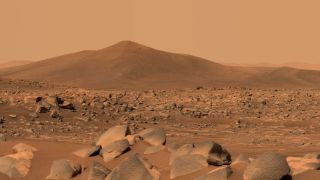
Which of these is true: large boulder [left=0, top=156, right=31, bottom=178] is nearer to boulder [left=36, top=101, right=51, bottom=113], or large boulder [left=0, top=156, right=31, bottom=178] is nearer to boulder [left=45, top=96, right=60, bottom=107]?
boulder [left=36, top=101, right=51, bottom=113]

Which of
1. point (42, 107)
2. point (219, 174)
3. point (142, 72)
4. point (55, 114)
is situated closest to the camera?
point (219, 174)

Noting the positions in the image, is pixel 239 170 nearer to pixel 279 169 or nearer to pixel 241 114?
pixel 279 169

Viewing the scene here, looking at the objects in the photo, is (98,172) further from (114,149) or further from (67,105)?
(67,105)

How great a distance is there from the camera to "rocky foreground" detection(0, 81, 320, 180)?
8.70 metres

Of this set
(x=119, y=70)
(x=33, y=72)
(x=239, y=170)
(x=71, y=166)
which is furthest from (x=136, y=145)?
(x=33, y=72)

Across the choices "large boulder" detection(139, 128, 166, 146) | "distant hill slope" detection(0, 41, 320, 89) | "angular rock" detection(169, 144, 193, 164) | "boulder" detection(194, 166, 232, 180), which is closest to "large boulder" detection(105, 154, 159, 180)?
"angular rock" detection(169, 144, 193, 164)

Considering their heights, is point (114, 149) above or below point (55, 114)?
above

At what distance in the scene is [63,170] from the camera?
961 centimetres

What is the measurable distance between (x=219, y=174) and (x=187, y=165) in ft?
3.02

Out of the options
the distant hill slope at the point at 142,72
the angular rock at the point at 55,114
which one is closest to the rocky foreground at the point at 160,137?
the angular rock at the point at 55,114

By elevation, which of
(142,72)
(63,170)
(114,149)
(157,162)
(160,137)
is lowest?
(63,170)

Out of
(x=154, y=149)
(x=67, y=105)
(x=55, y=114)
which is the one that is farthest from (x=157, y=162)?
(x=67, y=105)

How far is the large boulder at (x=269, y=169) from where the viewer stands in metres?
7.61

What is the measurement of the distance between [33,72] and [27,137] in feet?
146
